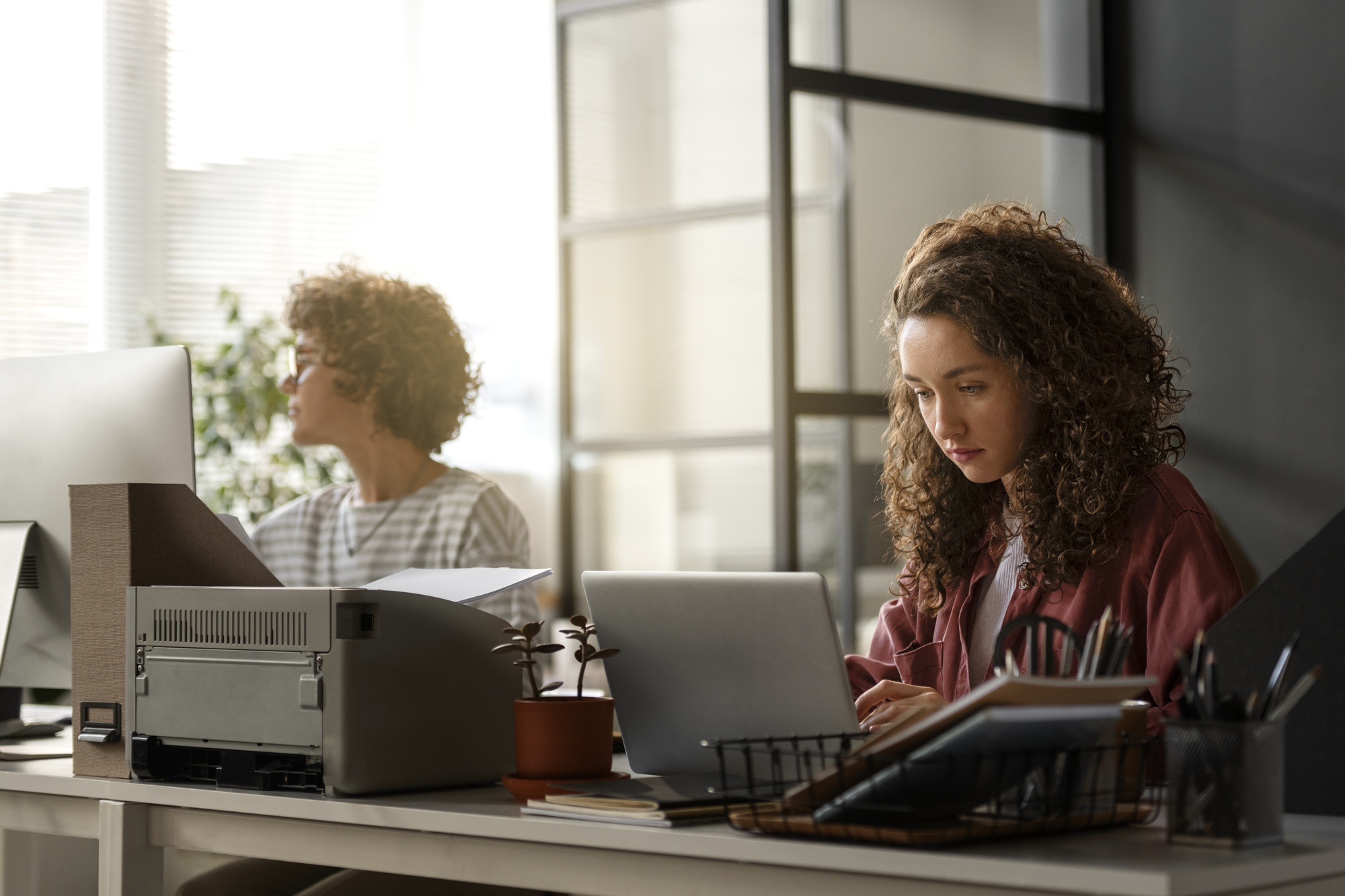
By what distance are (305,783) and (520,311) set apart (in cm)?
390

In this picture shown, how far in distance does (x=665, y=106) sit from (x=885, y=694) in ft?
12.0

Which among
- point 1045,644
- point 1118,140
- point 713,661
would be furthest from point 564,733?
point 1118,140

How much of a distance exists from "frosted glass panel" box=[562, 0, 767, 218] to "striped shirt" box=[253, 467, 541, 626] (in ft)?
7.97

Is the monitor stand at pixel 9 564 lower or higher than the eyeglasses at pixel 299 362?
lower

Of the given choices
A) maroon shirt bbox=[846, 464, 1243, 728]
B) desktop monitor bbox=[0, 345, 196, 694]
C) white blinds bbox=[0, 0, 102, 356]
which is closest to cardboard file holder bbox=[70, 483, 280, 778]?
desktop monitor bbox=[0, 345, 196, 694]

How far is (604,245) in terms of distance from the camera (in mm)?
4922

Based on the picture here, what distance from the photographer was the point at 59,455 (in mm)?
1825

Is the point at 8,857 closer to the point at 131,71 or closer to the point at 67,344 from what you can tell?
the point at 67,344

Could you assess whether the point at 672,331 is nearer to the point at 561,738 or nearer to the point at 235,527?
the point at 235,527

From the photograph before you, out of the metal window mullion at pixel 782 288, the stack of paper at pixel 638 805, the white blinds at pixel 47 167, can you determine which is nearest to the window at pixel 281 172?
the white blinds at pixel 47 167

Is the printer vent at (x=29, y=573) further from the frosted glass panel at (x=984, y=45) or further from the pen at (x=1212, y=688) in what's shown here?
the frosted glass panel at (x=984, y=45)

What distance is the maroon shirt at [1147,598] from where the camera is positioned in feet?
4.99

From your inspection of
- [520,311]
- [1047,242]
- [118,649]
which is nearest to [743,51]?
[520,311]

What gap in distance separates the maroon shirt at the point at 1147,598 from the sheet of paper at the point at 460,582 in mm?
522
